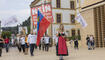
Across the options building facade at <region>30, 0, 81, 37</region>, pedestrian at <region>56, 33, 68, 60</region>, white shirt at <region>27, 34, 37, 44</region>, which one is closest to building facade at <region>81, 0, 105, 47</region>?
white shirt at <region>27, 34, 37, 44</region>

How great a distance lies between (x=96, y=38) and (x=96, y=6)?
383cm

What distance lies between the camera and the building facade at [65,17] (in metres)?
46.8

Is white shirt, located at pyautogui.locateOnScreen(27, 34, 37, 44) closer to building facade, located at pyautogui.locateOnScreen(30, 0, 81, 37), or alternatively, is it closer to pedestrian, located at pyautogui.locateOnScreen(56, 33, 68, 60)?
pedestrian, located at pyautogui.locateOnScreen(56, 33, 68, 60)

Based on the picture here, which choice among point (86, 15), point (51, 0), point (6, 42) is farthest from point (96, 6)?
point (51, 0)

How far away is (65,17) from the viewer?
47969 millimetres

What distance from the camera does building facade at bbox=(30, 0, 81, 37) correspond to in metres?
46.8

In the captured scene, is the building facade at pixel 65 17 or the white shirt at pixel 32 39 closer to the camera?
the white shirt at pixel 32 39

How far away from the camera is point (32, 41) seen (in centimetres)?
1623

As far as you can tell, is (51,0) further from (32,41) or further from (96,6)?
(32,41)

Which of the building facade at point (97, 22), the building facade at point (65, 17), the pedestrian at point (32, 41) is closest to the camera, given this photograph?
the pedestrian at point (32, 41)

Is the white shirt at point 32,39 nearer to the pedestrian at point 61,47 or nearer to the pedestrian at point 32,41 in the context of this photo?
the pedestrian at point 32,41

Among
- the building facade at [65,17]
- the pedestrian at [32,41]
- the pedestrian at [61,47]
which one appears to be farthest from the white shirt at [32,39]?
the building facade at [65,17]

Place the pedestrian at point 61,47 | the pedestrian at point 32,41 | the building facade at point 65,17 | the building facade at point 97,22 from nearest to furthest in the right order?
the pedestrian at point 61,47 → the pedestrian at point 32,41 → the building facade at point 97,22 → the building facade at point 65,17

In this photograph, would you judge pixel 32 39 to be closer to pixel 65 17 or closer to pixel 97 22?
pixel 97 22
